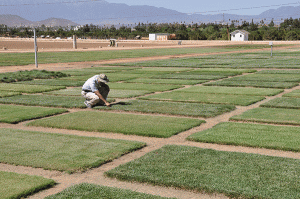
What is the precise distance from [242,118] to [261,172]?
16.5 ft

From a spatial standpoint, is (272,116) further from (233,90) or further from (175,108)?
(233,90)

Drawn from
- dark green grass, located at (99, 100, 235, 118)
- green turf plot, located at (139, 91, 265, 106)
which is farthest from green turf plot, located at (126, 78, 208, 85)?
dark green grass, located at (99, 100, 235, 118)

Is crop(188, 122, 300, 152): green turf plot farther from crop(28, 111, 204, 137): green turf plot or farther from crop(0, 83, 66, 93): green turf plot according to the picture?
crop(0, 83, 66, 93): green turf plot

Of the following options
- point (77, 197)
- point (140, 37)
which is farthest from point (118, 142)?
point (140, 37)

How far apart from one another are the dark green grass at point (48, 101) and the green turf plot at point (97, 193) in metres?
8.35

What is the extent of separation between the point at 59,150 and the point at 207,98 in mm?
8958

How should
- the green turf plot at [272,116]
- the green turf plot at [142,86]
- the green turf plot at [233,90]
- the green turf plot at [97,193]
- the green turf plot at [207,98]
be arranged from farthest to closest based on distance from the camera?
1. the green turf plot at [142,86]
2. the green turf plot at [233,90]
3. the green turf plot at [207,98]
4. the green turf plot at [272,116]
5. the green turf plot at [97,193]

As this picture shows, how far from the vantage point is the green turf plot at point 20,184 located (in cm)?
719

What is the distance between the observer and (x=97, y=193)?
722 centimetres

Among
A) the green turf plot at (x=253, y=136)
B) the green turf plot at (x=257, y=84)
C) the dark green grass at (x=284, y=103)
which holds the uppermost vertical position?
the green turf plot at (x=257, y=84)

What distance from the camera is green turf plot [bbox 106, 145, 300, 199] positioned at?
729 centimetres

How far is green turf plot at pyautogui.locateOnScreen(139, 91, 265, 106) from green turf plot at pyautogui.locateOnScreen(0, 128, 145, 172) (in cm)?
682

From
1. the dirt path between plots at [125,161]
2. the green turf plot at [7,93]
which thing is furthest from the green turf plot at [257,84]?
the green turf plot at [7,93]

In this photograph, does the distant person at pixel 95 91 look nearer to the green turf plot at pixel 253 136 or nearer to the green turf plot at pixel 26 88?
the green turf plot at pixel 253 136
